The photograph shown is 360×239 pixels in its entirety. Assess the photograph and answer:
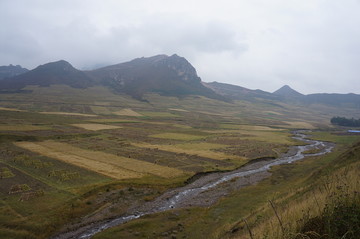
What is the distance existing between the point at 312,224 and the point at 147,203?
30.9 metres

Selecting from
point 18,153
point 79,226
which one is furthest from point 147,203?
point 18,153

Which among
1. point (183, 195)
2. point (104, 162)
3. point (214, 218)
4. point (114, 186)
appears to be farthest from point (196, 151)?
point (214, 218)

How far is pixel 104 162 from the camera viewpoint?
192 ft

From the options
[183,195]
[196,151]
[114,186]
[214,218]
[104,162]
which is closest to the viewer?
[214,218]

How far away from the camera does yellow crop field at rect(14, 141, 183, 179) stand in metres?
50.9

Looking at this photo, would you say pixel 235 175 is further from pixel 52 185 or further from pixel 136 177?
Answer: pixel 52 185

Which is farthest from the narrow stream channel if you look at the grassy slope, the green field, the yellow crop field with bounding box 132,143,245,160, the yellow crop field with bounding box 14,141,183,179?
the yellow crop field with bounding box 132,143,245,160

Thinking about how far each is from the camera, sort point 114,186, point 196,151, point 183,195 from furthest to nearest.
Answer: point 196,151, point 114,186, point 183,195

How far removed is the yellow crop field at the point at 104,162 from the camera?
50.9 metres

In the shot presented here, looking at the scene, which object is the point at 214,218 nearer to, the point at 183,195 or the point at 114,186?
the point at 183,195

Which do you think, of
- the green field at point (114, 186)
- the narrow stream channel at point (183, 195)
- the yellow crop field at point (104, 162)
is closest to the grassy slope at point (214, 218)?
the green field at point (114, 186)

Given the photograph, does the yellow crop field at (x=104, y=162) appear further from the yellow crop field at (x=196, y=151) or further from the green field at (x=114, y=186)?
the yellow crop field at (x=196, y=151)

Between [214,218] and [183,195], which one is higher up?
[214,218]

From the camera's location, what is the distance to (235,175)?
5466 centimetres
